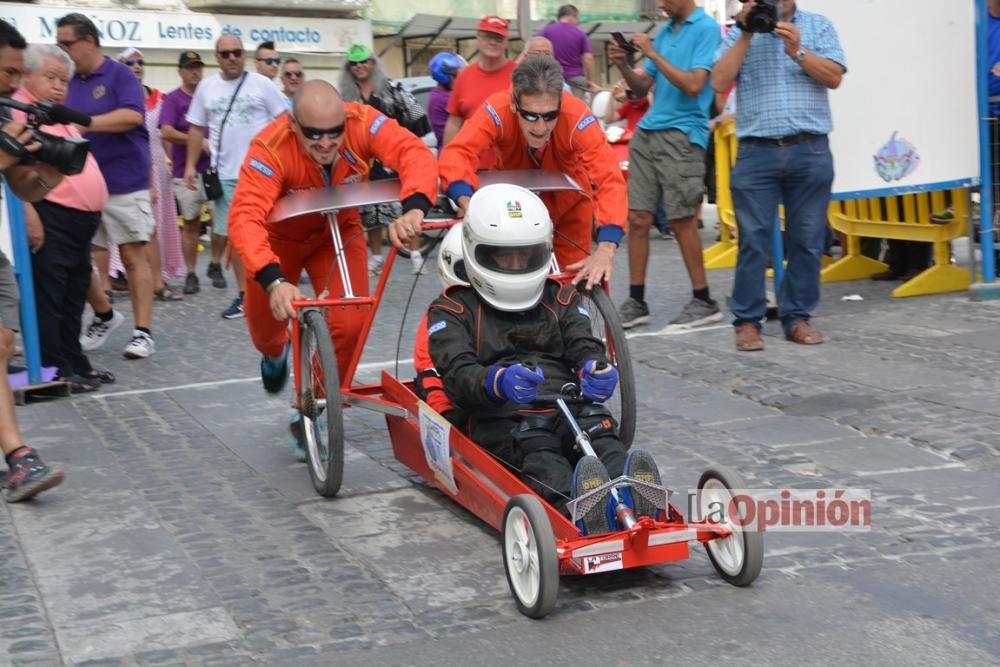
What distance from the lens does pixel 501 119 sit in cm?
638

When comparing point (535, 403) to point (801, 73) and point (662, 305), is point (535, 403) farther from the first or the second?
point (662, 305)

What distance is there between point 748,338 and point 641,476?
3.86 metres

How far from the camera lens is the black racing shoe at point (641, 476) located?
4.29m

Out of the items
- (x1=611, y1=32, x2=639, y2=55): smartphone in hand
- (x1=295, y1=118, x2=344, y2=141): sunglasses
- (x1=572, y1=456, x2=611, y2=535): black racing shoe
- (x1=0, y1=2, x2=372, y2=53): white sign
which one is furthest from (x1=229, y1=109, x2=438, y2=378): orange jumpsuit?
(x1=0, y1=2, x2=372, y2=53): white sign

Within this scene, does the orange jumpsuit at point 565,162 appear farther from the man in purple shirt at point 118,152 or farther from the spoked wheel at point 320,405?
the man in purple shirt at point 118,152

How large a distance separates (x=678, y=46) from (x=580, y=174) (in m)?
2.56

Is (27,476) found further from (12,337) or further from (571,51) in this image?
(571,51)

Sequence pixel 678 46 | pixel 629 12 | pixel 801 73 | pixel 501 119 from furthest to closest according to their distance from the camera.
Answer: pixel 629 12, pixel 678 46, pixel 801 73, pixel 501 119

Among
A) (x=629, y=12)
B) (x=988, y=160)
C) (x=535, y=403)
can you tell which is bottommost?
(x=535, y=403)

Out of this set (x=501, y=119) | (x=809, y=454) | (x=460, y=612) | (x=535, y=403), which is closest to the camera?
(x=460, y=612)

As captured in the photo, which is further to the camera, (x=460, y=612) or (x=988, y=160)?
(x=988, y=160)

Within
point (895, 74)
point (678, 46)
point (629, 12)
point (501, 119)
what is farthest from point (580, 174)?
point (629, 12)

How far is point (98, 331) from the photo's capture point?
30.5 feet

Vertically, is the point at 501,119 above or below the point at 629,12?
below
